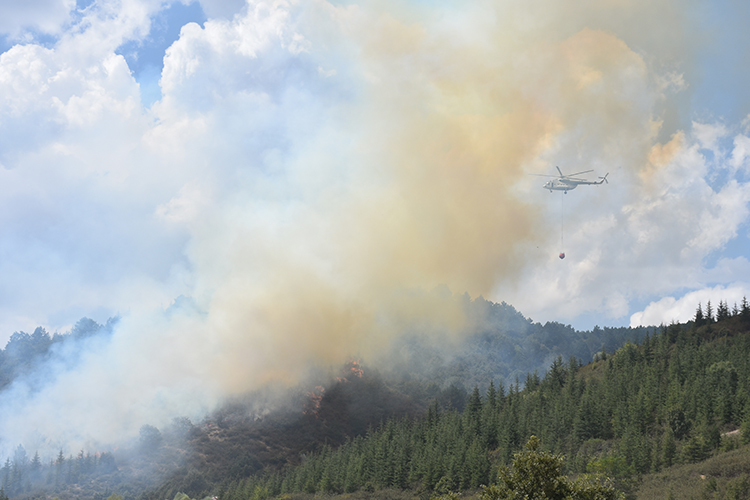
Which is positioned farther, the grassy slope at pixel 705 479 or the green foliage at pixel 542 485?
the grassy slope at pixel 705 479

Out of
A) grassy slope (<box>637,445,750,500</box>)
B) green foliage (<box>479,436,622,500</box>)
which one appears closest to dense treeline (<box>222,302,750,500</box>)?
grassy slope (<box>637,445,750,500</box>)

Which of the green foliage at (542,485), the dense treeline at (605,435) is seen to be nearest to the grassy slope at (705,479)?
the dense treeline at (605,435)

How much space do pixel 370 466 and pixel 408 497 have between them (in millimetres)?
26270

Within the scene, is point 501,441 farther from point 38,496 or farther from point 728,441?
point 38,496

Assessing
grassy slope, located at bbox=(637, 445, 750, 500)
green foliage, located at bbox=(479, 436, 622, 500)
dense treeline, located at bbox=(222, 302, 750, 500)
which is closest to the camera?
Answer: green foliage, located at bbox=(479, 436, 622, 500)

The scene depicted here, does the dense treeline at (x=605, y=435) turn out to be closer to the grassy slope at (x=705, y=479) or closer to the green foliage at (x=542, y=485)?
the grassy slope at (x=705, y=479)

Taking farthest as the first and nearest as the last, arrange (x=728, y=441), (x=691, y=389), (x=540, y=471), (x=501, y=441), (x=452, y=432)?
(x=452, y=432), (x=501, y=441), (x=691, y=389), (x=728, y=441), (x=540, y=471)

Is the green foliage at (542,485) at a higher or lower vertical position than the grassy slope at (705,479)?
higher

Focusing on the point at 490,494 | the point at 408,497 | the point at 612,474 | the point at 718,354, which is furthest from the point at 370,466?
the point at 490,494

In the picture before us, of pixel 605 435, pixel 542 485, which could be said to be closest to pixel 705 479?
pixel 605 435

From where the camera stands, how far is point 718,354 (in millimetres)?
199000

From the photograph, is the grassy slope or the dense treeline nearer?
the grassy slope

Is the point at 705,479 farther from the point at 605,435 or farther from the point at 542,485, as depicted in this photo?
the point at 542,485

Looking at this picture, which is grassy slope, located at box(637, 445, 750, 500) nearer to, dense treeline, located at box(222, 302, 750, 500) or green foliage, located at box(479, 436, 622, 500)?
dense treeline, located at box(222, 302, 750, 500)
